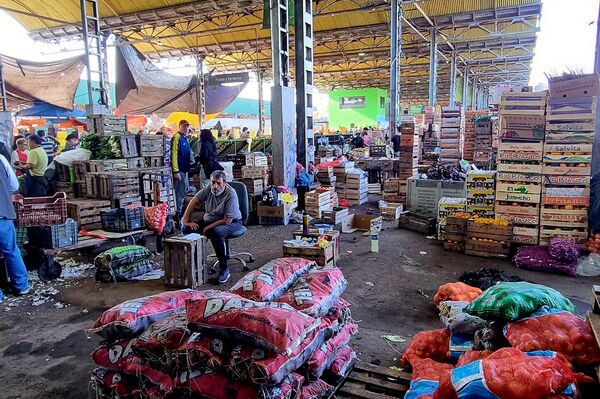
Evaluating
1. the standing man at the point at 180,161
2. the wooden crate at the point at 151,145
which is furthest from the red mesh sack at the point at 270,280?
the wooden crate at the point at 151,145

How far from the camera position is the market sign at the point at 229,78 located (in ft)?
60.3

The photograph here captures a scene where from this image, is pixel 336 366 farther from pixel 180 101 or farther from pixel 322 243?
pixel 180 101

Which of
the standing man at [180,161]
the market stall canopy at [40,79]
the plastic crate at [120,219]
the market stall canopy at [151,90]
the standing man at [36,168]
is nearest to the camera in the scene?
the plastic crate at [120,219]

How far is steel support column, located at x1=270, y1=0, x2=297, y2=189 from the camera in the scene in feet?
36.2

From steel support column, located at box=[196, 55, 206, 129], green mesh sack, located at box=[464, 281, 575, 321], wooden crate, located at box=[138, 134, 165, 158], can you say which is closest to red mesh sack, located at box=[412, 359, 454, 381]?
green mesh sack, located at box=[464, 281, 575, 321]

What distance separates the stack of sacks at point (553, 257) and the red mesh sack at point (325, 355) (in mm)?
4185

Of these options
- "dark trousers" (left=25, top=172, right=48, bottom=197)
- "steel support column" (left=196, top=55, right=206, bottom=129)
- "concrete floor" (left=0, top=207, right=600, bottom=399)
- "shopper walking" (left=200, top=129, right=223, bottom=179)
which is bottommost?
"concrete floor" (left=0, top=207, right=600, bottom=399)

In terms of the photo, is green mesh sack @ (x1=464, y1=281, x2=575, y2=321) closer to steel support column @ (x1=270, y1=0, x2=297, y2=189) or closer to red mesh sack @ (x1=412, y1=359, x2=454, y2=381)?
red mesh sack @ (x1=412, y1=359, x2=454, y2=381)

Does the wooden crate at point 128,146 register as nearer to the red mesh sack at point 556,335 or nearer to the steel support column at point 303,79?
the steel support column at point 303,79

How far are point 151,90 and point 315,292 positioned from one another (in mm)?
16058

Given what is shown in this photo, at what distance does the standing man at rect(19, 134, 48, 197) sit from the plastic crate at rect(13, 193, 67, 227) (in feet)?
7.25

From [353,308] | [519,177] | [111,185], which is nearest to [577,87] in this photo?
[519,177]

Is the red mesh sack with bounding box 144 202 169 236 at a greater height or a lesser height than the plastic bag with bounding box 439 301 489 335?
greater

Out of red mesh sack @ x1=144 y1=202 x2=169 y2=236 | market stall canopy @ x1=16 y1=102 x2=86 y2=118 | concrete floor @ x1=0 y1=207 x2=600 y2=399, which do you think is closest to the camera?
concrete floor @ x1=0 y1=207 x2=600 y2=399
